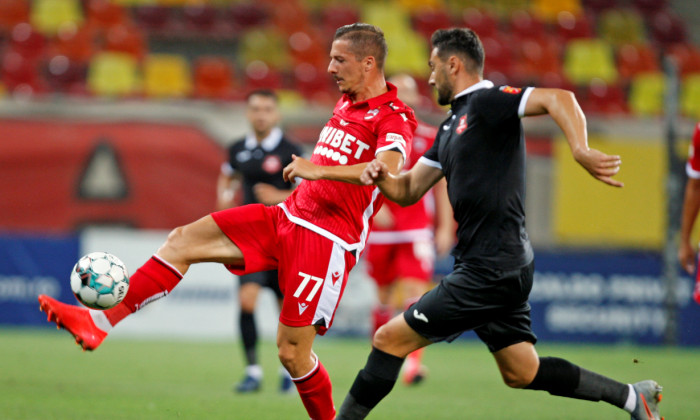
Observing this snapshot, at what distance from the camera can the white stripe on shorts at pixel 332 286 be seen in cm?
482

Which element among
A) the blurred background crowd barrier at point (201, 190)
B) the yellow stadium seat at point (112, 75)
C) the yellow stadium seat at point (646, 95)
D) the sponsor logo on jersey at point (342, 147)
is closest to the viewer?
the sponsor logo on jersey at point (342, 147)

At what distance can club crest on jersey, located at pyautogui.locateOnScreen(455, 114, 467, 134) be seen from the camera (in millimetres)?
4523

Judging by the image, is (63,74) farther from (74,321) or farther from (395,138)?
(395,138)

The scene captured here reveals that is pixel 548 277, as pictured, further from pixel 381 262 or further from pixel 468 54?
pixel 468 54

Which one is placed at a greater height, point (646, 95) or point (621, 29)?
point (621, 29)

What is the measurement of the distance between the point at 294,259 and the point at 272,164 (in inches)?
113

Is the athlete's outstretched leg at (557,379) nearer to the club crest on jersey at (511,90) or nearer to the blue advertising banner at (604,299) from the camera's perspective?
the club crest on jersey at (511,90)

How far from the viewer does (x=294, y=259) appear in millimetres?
4828

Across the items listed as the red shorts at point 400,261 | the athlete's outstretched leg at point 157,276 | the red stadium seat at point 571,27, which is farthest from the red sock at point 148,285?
the red stadium seat at point 571,27

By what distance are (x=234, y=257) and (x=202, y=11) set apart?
13.4 m

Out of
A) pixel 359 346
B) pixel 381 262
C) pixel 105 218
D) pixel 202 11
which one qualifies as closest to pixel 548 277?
pixel 359 346

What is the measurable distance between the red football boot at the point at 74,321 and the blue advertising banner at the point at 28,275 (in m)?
7.79

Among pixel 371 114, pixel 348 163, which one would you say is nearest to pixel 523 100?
pixel 371 114

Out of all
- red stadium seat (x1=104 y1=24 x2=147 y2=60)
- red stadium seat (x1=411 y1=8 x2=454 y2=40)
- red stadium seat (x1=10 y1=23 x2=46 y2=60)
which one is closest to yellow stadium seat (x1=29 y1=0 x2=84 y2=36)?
red stadium seat (x1=10 y1=23 x2=46 y2=60)
